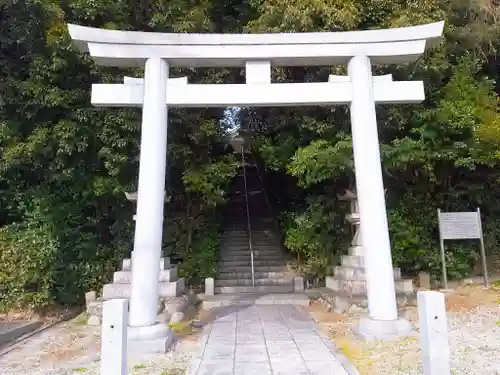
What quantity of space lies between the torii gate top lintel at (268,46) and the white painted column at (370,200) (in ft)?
1.11

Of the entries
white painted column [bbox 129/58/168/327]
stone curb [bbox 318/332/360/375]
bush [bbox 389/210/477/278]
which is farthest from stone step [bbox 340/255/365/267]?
white painted column [bbox 129/58/168/327]

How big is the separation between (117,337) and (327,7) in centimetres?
759

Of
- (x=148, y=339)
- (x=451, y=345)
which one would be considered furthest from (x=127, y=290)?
(x=451, y=345)

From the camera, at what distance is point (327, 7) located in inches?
341

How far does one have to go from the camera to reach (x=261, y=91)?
263 inches

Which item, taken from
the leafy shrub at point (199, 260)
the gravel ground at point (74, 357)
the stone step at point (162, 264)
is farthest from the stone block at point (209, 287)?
the gravel ground at point (74, 357)

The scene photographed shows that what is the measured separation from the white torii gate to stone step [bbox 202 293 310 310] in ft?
11.1

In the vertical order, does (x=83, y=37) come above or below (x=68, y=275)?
above

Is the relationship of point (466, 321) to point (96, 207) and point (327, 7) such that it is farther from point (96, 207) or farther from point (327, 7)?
point (96, 207)

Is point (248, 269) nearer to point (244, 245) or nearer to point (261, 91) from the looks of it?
point (244, 245)

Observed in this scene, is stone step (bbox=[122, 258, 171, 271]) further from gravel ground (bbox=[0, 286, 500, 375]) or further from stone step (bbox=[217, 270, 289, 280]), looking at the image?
stone step (bbox=[217, 270, 289, 280])

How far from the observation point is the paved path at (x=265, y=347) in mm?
4871

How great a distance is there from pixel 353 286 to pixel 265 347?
3.30 metres

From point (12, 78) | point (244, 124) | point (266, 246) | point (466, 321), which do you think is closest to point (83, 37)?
point (12, 78)
